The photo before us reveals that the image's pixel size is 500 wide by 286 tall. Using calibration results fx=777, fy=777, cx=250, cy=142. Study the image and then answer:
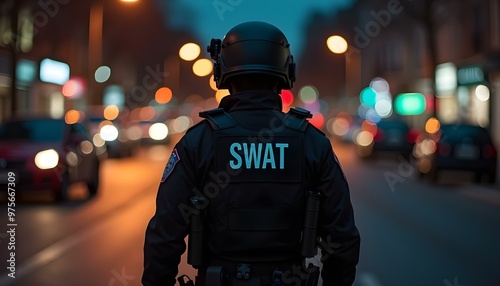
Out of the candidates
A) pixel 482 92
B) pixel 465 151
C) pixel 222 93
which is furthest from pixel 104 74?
pixel 465 151

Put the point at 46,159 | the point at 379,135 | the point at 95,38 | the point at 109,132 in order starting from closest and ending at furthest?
the point at 46,159 → the point at 379,135 → the point at 109,132 → the point at 95,38

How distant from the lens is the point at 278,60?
321 centimetres

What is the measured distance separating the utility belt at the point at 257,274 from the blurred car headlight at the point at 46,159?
1139 centimetres

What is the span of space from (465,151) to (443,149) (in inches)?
22.0

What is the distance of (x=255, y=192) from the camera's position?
3.05 meters

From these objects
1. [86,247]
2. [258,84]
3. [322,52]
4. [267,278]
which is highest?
[322,52]

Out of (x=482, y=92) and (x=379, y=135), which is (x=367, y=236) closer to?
(x=379, y=135)

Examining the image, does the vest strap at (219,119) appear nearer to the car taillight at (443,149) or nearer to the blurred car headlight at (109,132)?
the car taillight at (443,149)

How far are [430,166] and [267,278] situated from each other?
17.8 meters

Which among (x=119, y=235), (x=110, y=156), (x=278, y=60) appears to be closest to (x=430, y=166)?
(x=119, y=235)

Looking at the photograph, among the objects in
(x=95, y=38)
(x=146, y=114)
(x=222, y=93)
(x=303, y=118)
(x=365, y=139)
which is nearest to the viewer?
(x=303, y=118)

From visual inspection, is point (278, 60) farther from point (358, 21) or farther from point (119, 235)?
point (358, 21)

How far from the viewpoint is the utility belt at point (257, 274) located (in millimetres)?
2885

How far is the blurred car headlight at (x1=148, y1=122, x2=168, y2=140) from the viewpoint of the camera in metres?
40.0
